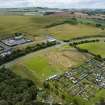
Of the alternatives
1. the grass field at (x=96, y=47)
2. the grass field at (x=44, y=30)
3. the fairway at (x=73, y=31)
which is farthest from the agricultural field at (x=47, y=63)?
the grass field at (x=44, y=30)

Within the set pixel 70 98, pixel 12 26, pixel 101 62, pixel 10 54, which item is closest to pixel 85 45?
pixel 101 62

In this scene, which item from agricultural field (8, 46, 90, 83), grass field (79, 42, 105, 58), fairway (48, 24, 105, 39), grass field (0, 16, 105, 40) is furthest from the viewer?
grass field (0, 16, 105, 40)

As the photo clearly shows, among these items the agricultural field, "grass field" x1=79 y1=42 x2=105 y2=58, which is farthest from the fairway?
the agricultural field

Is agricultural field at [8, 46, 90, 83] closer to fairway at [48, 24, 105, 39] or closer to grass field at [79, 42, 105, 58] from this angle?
grass field at [79, 42, 105, 58]

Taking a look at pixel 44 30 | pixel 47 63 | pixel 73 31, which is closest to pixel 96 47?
pixel 47 63

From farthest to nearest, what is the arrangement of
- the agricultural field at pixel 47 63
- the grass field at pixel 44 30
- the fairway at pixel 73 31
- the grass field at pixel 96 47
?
1. the grass field at pixel 44 30
2. the fairway at pixel 73 31
3. the grass field at pixel 96 47
4. the agricultural field at pixel 47 63

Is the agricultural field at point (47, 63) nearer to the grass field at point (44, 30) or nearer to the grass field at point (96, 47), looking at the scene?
the grass field at point (96, 47)

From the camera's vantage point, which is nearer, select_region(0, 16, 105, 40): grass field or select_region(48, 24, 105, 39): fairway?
select_region(48, 24, 105, 39): fairway
